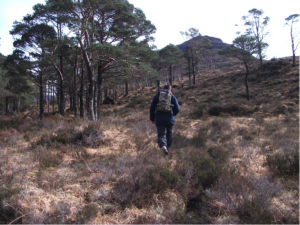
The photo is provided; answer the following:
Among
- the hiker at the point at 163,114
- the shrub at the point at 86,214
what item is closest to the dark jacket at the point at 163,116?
the hiker at the point at 163,114

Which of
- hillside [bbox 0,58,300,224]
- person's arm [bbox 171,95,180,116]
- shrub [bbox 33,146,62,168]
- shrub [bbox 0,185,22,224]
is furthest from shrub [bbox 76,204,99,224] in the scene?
person's arm [bbox 171,95,180,116]

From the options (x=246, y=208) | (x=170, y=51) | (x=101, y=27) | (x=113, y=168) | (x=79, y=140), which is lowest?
(x=246, y=208)

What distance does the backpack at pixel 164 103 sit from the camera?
13.9ft

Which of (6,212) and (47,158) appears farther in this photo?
(47,158)

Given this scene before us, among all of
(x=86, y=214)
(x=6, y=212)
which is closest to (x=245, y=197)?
(x=86, y=214)

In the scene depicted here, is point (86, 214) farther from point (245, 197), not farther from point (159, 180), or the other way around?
point (245, 197)

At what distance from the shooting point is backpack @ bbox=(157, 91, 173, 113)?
424 cm

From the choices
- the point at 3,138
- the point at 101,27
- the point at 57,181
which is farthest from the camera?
the point at 101,27

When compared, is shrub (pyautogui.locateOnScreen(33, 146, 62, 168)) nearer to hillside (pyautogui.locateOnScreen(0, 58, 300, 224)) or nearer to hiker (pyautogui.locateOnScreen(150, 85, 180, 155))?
hillside (pyautogui.locateOnScreen(0, 58, 300, 224))

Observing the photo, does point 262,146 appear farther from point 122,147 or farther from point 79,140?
point 79,140

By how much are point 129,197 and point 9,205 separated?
4.76 feet

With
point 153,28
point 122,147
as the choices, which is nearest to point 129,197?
point 122,147

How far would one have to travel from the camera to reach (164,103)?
4.24 m

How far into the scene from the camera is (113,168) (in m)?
3.41
